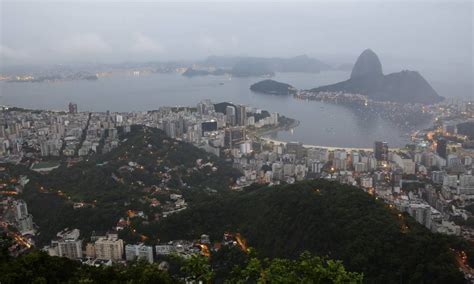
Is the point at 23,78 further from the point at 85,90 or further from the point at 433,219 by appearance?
the point at 433,219

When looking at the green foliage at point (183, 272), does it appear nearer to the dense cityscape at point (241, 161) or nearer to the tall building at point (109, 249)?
the dense cityscape at point (241, 161)

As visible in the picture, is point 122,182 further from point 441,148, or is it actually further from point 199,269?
point 441,148

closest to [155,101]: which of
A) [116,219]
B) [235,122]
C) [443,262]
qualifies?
[235,122]

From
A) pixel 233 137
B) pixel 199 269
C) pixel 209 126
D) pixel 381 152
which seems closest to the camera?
pixel 199 269

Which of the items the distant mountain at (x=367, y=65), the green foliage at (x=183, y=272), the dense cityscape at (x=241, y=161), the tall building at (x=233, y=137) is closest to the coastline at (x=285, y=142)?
the dense cityscape at (x=241, y=161)

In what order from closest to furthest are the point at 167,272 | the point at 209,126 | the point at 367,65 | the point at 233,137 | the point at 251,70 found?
1. the point at 167,272
2. the point at 233,137
3. the point at 209,126
4. the point at 367,65
5. the point at 251,70

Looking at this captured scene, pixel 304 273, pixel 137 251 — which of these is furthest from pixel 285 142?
pixel 304 273

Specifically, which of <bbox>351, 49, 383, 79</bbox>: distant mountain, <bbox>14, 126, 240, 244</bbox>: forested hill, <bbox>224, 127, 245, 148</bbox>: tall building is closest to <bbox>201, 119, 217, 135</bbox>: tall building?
<bbox>224, 127, 245, 148</bbox>: tall building

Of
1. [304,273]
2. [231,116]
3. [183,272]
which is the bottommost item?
[231,116]
